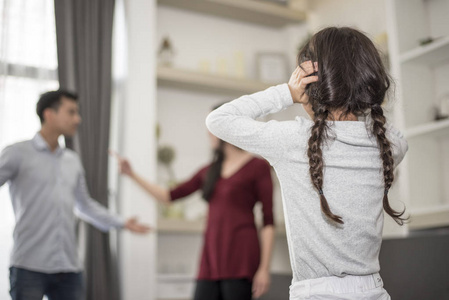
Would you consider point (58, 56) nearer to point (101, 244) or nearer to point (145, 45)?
point (145, 45)

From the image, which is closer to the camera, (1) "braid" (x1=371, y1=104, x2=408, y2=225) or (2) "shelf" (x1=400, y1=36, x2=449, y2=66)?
(1) "braid" (x1=371, y1=104, x2=408, y2=225)

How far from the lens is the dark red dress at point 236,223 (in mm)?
2715

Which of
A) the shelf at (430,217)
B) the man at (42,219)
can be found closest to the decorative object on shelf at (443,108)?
the shelf at (430,217)

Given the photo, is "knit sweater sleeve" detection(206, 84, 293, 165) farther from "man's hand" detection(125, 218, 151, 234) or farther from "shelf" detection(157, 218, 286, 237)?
"shelf" detection(157, 218, 286, 237)

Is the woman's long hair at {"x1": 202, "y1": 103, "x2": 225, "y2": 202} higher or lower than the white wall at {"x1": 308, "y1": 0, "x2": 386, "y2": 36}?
lower

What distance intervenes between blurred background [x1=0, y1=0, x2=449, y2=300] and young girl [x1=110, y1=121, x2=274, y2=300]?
61cm

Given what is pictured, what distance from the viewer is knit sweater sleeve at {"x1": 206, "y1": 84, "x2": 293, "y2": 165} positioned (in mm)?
1238

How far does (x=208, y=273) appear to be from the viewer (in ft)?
8.98

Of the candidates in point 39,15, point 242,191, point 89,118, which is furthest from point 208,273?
point 39,15

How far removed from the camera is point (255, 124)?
4.13 ft

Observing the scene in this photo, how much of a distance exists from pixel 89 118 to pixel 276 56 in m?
1.72

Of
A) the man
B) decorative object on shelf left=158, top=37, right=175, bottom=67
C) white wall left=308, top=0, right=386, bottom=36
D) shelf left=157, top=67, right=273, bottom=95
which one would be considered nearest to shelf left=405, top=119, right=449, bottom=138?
white wall left=308, top=0, right=386, bottom=36

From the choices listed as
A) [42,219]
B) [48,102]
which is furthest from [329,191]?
[48,102]

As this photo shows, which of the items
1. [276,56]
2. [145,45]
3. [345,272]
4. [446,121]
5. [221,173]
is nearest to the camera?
[345,272]
